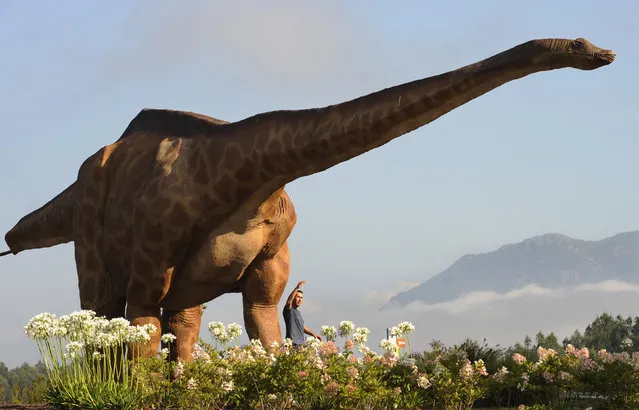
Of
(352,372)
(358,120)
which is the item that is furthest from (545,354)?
(358,120)

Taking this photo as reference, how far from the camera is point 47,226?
1364cm

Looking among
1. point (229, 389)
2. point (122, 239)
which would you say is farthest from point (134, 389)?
point (122, 239)

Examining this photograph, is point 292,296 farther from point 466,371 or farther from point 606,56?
point 606,56

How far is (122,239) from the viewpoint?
1120 cm

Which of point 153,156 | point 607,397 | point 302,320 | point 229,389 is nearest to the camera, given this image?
point 229,389

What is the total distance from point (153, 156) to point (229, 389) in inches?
125

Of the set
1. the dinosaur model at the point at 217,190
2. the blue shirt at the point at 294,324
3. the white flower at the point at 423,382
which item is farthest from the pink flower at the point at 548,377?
the blue shirt at the point at 294,324

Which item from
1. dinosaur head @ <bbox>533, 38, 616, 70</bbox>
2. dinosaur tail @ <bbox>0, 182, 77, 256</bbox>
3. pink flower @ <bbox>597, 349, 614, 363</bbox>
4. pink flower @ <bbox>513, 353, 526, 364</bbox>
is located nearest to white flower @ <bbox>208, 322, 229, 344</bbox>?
pink flower @ <bbox>513, 353, 526, 364</bbox>

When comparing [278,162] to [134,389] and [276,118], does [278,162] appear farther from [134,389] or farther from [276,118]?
[134,389]

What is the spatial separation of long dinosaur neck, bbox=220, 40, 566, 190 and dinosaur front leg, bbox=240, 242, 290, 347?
137cm

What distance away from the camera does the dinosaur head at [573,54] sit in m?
8.12

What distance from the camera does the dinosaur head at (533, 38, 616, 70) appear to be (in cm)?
812

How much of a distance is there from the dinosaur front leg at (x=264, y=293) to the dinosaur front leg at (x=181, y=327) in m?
0.93

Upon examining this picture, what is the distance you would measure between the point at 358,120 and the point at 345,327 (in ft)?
8.95
